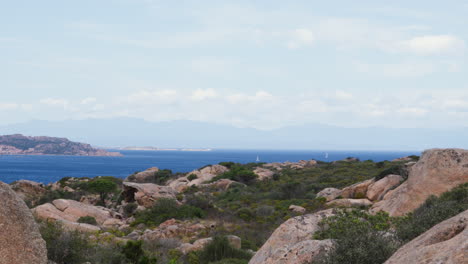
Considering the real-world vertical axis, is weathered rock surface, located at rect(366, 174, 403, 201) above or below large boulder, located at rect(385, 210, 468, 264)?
below

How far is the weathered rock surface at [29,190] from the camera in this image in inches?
1393

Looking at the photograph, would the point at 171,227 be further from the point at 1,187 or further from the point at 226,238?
the point at 1,187

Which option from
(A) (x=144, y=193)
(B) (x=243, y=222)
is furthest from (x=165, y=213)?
(B) (x=243, y=222)

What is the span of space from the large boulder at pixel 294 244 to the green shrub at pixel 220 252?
18.1 ft

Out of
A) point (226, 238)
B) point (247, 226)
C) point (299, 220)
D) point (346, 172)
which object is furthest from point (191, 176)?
point (299, 220)

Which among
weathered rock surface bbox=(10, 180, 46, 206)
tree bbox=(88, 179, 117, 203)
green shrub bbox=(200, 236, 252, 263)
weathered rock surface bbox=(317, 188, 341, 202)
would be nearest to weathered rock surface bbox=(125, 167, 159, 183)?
tree bbox=(88, 179, 117, 203)

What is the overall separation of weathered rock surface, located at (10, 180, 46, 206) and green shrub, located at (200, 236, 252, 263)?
24.5 m

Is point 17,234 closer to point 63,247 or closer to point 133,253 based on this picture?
point 63,247

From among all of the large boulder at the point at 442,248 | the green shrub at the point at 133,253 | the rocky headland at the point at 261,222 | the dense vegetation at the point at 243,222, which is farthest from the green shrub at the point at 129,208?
the large boulder at the point at 442,248

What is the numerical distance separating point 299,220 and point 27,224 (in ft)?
21.3

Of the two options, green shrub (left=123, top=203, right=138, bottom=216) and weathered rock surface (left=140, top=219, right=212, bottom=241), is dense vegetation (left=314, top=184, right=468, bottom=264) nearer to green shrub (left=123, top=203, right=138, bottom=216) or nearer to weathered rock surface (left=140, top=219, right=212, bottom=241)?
weathered rock surface (left=140, top=219, right=212, bottom=241)

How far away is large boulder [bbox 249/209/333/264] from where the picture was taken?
777 centimetres

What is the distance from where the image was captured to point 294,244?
8.48m

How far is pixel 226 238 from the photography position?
54.1 feet
